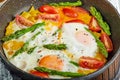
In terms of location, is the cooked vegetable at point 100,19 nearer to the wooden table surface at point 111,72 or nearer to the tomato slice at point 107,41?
the tomato slice at point 107,41

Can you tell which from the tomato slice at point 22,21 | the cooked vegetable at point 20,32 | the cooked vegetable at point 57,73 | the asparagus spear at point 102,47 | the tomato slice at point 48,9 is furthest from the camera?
the tomato slice at point 48,9

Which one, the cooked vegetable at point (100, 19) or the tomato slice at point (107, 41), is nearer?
the tomato slice at point (107, 41)

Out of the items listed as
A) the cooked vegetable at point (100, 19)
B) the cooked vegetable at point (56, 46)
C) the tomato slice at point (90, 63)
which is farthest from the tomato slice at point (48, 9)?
the tomato slice at point (90, 63)

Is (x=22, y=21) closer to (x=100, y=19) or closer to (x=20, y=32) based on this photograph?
(x=20, y=32)

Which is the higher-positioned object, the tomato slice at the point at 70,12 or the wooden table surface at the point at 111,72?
the tomato slice at the point at 70,12

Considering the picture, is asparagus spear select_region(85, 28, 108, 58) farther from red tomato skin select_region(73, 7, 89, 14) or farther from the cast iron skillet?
red tomato skin select_region(73, 7, 89, 14)

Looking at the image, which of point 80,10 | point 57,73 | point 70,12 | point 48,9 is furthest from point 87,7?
point 57,73

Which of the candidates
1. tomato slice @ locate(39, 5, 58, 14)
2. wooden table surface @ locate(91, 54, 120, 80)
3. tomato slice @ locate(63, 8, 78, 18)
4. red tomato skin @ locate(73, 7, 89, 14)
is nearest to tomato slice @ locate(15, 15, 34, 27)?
tomato slice @ locate(39, 5, 58, 14)

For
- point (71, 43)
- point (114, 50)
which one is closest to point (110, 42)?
point (114, 50)
